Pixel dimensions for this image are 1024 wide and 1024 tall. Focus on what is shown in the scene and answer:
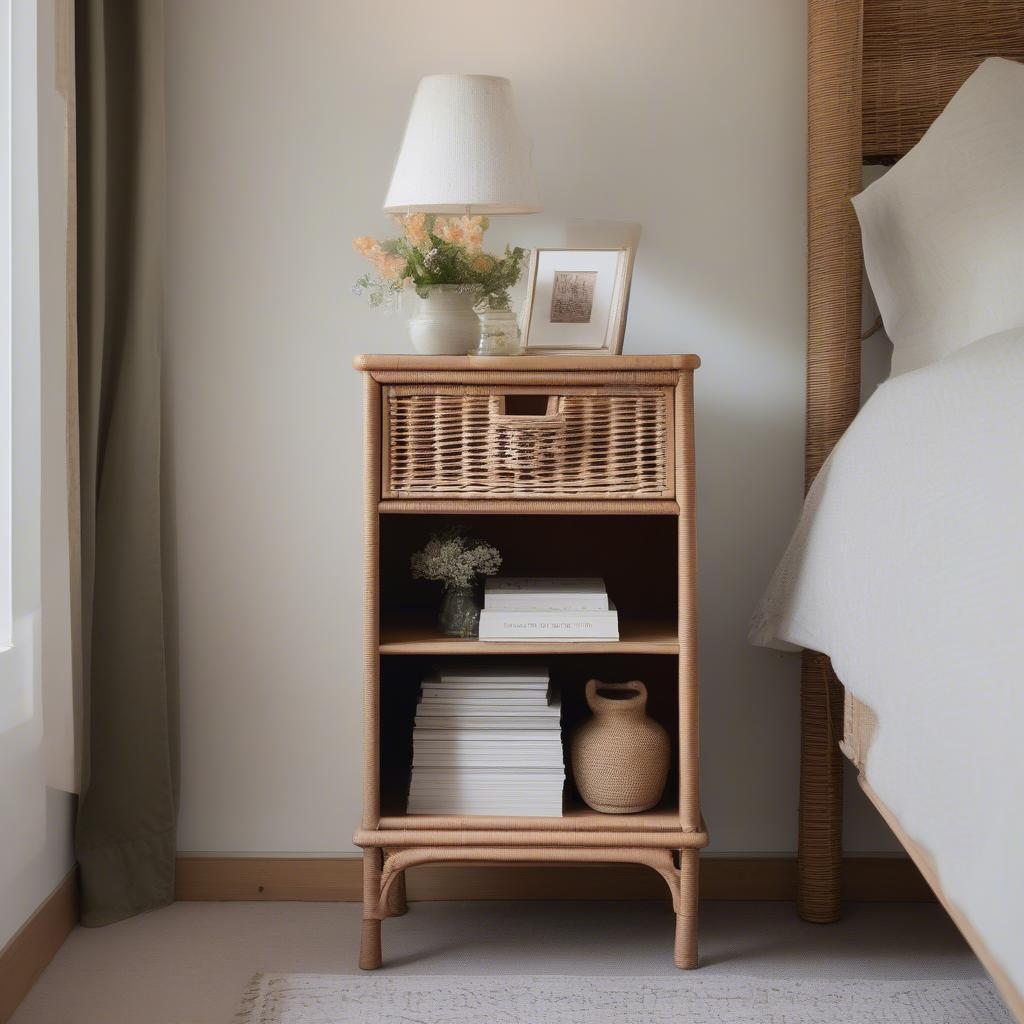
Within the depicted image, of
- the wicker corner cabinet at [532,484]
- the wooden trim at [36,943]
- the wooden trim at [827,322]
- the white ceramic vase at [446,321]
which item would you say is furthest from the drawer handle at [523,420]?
the wooden trim at [36,943]

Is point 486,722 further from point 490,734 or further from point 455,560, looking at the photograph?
point 455,560

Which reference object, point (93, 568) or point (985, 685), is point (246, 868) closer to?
point (93, 568)

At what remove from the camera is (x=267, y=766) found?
7.20 feet

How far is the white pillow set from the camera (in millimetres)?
1713

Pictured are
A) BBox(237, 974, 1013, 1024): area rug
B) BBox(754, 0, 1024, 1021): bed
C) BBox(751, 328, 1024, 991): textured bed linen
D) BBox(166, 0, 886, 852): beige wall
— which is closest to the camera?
BBox(751, 328, 1024, 991): textured bed linen

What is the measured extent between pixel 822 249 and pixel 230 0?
3.83ft

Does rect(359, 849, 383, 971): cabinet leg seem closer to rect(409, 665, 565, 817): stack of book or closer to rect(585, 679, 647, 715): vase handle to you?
rect(409, 665, 565, 817): stack of book

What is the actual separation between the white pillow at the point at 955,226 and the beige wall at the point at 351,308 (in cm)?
22

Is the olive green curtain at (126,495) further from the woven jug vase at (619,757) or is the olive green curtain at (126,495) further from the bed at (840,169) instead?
the bed at (840,169)

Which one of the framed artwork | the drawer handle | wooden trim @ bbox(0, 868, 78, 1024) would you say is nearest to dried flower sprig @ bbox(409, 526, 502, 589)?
the drawer handle

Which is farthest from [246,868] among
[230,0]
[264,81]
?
[230,0]

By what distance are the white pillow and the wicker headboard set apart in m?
0.07

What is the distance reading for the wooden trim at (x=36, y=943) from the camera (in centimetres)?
173

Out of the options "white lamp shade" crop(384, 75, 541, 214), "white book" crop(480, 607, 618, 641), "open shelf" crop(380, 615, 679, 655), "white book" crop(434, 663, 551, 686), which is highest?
"white lamp shade" crop(384, 75, 541, 214)
